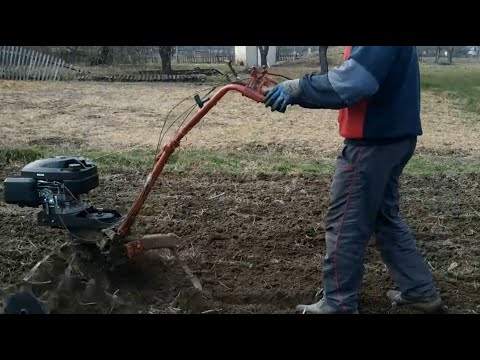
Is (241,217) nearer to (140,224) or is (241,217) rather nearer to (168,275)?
(140,224)

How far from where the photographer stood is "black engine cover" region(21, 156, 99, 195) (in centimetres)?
368

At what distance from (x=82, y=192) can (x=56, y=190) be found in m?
0.16

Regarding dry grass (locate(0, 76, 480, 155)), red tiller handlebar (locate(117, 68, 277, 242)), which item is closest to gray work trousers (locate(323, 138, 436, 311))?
red tiller handlebar (locate(117, 68, 277, 242))

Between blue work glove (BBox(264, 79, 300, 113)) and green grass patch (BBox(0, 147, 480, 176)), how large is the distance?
379 cm

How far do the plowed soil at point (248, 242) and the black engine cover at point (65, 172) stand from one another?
60 centimetres

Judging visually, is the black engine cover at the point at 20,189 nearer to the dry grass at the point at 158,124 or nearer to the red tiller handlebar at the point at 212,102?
the red tiller handlebar at the point at 212,102

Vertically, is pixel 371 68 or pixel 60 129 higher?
pixel 371 68

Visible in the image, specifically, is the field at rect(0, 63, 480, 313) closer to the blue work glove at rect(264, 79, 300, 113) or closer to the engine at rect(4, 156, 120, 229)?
the engine at rect(4, 156, 120, 229)

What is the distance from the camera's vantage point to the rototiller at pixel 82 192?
3650 millimetres

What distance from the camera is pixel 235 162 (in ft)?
26.0

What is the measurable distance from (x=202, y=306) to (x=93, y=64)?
24771 millimetres

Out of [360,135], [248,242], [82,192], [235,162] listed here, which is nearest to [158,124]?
[235,162]

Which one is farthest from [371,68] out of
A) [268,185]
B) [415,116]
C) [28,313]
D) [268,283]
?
[268,185]

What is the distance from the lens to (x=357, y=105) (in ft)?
11.3
